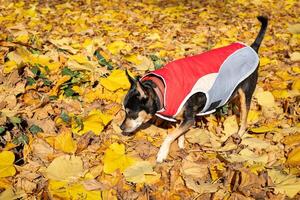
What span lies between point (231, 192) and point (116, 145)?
123cm

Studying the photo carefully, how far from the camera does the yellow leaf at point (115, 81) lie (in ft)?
15.3

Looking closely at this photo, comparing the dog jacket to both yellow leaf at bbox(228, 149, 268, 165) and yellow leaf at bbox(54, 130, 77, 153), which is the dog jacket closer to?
yellow leaf at bbox(228, 149, 268, 165)

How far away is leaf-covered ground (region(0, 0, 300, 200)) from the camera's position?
3.40 metres

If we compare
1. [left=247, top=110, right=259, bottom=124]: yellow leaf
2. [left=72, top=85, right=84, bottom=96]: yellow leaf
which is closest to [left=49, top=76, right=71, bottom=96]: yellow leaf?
[left=72, top=85, right=84, bottom=96]: yellow leaf

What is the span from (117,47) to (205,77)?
275 cm

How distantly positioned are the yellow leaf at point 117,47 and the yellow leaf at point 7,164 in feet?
9.26

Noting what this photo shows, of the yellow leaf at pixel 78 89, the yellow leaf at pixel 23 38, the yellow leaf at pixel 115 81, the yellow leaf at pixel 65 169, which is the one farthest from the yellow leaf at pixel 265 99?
the yellow leaf at pixel 23 38

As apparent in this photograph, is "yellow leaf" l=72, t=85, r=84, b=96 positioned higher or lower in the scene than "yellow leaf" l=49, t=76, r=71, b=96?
lower

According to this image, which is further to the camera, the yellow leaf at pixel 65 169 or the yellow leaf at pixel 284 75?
the yellow leaf at pixel 284 75

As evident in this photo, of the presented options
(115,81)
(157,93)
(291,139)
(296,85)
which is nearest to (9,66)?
(115,81)

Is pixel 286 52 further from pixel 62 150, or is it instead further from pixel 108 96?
pixel 62 150

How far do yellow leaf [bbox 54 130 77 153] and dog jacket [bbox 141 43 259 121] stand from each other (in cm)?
91

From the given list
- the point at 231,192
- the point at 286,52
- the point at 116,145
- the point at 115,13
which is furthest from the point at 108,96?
the point at 115,13

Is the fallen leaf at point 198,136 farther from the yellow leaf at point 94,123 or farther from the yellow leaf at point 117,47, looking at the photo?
the yellow leaf at point 117,47
